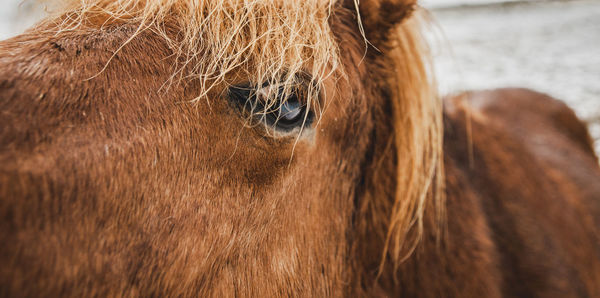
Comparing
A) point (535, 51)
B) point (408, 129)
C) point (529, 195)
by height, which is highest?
point (408, 129)

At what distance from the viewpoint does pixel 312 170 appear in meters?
1.09

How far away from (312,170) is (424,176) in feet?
1.51

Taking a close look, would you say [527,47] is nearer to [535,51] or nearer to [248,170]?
[535,51]

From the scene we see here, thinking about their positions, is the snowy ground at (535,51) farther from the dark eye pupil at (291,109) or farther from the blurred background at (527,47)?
the dark eye pupil at (291,109)

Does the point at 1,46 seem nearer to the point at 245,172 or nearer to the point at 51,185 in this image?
the point at 51,185

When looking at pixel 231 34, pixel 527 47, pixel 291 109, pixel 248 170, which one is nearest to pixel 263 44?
pixel 231 34

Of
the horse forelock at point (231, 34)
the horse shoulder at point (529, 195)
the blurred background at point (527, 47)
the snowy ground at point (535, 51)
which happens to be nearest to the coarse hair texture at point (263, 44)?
the horse forelock at point (231, 34)

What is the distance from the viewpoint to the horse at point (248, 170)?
719 mm

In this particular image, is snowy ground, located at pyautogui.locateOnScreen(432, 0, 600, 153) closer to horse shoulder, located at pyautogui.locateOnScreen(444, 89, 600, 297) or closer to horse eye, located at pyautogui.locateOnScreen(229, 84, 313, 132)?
horse shoulder, located at pyautogui.locateOnScreen(444, 89, 600, 297)

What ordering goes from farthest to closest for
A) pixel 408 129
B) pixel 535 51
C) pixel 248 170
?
pixel 535 51 < pixel 408 129 < pixel 248 170

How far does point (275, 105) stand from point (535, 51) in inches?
342

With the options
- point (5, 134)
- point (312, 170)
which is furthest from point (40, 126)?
point (312, 170)

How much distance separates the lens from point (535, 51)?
7781mm

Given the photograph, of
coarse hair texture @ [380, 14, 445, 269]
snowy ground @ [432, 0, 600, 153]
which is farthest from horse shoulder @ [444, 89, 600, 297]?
snowy ground @ [432, 0, 600, 153]
